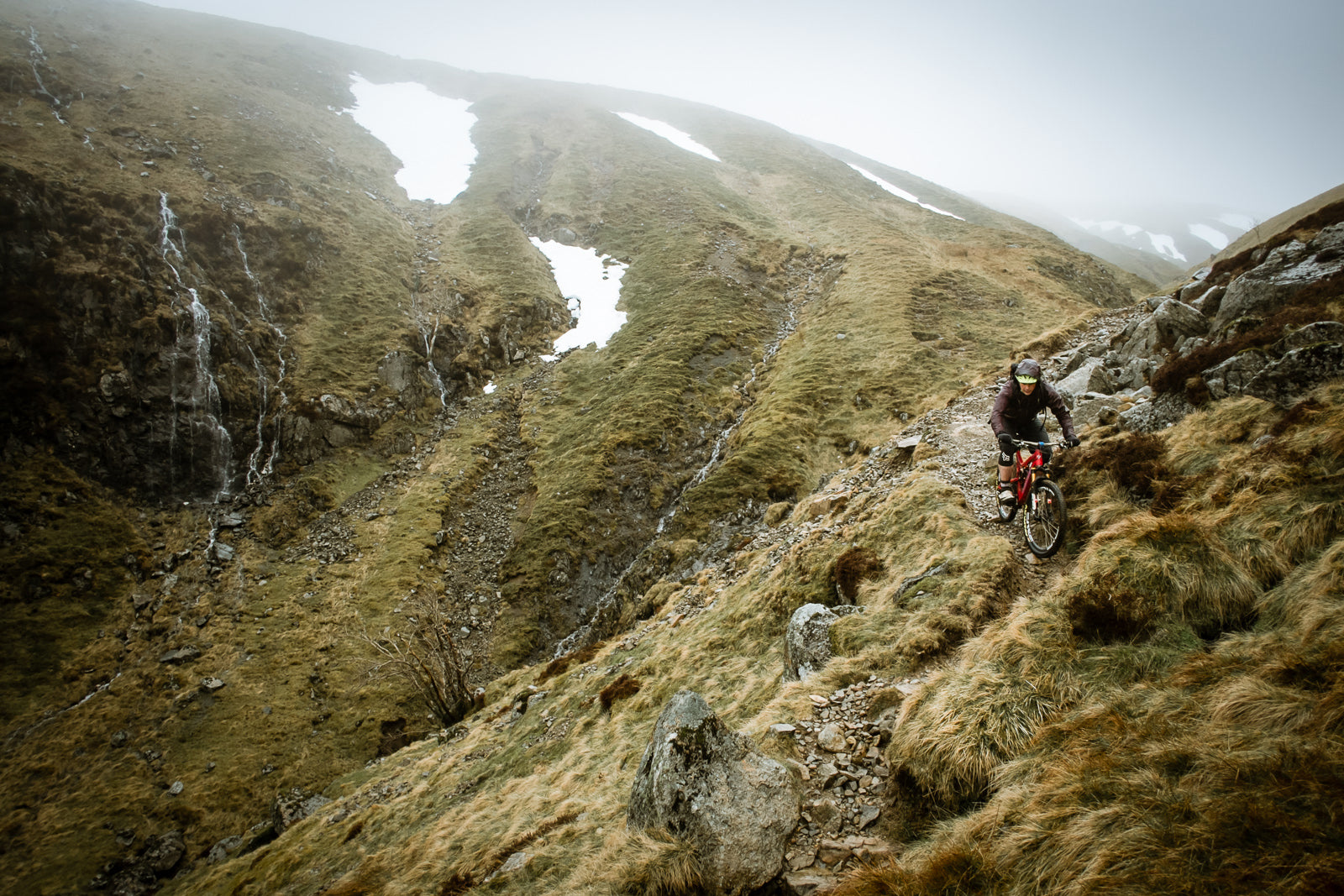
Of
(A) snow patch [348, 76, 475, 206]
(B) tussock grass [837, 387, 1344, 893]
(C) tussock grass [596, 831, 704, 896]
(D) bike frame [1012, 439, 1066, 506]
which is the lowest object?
(C) tussock grass [596, 831, 704, 896]

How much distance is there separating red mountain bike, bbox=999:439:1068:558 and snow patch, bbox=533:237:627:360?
3575cm

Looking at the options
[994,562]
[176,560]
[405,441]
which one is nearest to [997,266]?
[994,562]

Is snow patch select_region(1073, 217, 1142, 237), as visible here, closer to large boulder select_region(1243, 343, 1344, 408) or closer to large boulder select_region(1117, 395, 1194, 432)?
large boulder select_region(1117, 395, 1194, 432)

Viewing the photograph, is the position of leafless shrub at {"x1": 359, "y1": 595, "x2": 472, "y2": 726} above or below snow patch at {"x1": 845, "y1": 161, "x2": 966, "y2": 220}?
below

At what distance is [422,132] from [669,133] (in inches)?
1645

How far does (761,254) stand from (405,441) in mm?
37522

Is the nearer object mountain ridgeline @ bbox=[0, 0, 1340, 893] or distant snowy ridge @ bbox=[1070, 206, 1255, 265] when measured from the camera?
mountain ridgeline @ bbox=[0, 0, 1340, 893]

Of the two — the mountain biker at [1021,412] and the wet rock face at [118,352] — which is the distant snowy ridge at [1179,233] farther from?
the wet rock face at [118,352]

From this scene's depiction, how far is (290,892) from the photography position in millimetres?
13422

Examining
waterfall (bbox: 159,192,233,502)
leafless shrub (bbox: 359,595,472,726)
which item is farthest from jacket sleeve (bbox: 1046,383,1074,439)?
waterfall (bbox: 159,192,233,502)

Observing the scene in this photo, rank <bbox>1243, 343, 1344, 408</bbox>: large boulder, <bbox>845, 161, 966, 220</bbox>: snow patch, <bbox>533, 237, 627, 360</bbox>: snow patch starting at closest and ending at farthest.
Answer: <bbox>1243, 343, 1344, 408</bbox>: large boulder < <bbox>533, 237, 627, 360</bbox>: snow patch < <bbox>845, 161, 966, 220</bbox>: snow patch

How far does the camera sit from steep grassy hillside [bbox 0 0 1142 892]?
19.8m

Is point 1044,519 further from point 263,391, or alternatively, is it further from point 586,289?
point 586,289

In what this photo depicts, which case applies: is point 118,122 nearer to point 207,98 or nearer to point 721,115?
point 207,98
